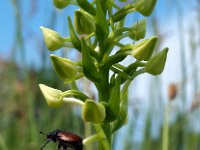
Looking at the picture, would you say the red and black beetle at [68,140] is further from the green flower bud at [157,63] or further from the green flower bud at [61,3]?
the green flower bud at [61,3]

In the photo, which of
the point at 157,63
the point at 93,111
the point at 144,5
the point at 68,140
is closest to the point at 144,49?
the point at 157,63

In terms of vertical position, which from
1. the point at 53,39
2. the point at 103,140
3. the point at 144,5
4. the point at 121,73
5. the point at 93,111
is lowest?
the point at 103,140

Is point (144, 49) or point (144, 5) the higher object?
point (144, 5)

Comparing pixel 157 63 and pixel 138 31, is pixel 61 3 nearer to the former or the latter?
pixel 138 31

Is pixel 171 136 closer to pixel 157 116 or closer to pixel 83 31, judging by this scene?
pixel 157 116

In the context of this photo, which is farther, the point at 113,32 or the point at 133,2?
the point at 133,2

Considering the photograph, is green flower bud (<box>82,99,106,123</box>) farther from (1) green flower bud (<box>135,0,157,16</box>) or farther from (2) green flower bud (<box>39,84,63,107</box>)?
(1) green flower bud (<box>135,0,157,16</box>)

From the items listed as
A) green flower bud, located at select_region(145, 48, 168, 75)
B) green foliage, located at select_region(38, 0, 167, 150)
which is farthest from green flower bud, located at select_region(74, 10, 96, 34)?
green flower bud, located at select_region(145, 48, 168, 75)

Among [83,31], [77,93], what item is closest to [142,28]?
[83,31]
